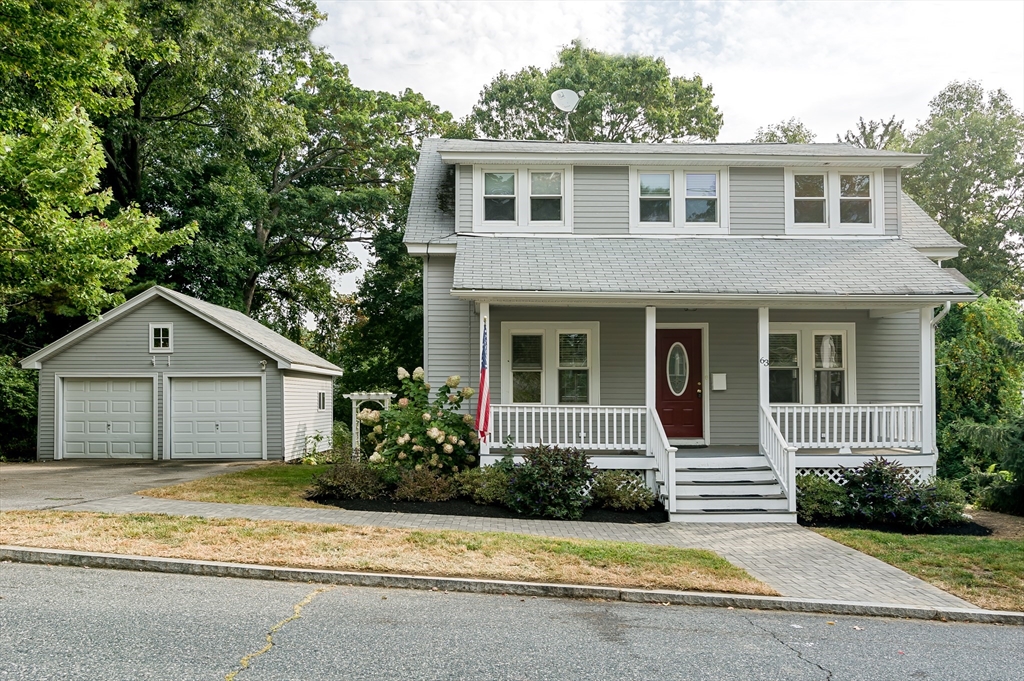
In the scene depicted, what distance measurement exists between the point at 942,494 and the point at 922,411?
178 cm

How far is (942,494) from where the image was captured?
11273 mm

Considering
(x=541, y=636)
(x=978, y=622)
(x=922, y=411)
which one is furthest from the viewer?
(x=922, y=411)

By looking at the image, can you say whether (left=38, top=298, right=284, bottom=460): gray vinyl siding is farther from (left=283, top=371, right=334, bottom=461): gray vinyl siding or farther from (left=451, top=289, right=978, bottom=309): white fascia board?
(left=451, top=289, right=978, bottom=309): white fascia board

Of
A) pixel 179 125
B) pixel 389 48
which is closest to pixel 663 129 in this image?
pixel 389 48

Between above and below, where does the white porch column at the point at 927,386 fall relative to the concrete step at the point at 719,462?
above

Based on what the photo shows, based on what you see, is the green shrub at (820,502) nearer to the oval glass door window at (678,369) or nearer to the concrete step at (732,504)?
the concrete step at (732,504)

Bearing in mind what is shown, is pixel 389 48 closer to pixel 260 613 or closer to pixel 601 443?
pixel 601 443

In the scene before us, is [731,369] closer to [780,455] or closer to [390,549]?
[780,455]

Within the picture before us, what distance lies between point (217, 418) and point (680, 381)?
11792 millimetres

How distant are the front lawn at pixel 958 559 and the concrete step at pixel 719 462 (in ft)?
5.58

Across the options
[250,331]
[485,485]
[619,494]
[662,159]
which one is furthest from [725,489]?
[250,331]

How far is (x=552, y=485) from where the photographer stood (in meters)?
11.2

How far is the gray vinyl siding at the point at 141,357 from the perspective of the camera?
63.4 ft

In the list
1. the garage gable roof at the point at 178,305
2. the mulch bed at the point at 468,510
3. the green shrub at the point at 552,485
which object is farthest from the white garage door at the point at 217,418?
the green shrub at the point at 552,485
